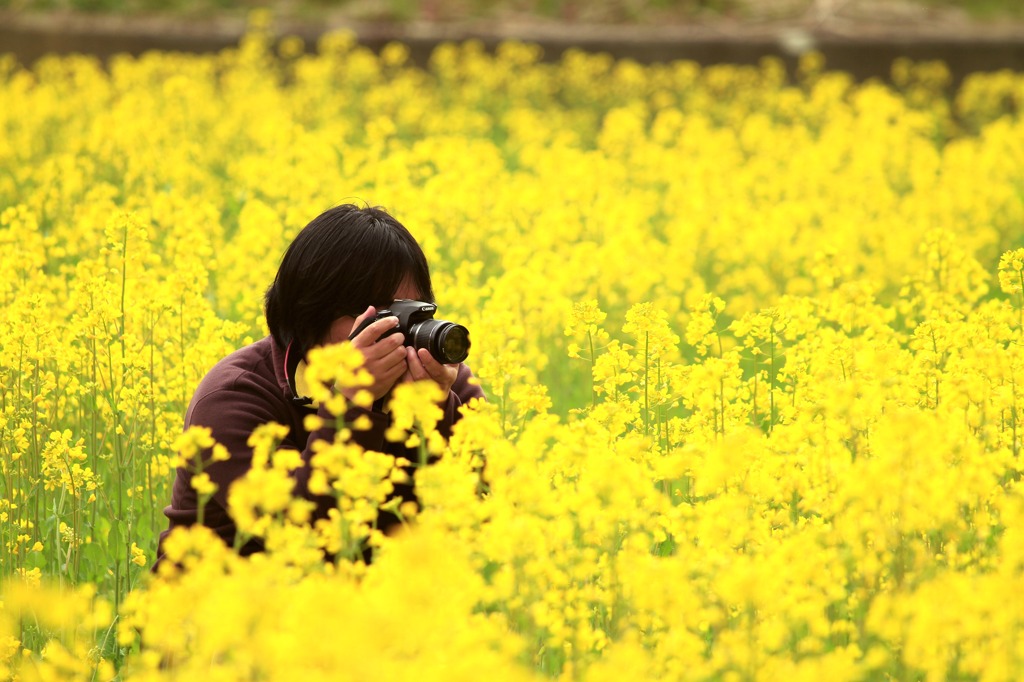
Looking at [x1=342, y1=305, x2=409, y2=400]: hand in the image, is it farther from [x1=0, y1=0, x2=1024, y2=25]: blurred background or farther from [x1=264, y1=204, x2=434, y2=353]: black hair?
[x1=0, y1=0, x2=1024, y2=25]: blurred background

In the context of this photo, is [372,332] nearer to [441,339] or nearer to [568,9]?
[441,339]

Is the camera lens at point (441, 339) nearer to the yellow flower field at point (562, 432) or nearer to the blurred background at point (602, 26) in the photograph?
the yellow flower field at point (562, 432)

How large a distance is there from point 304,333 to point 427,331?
0.41 metres

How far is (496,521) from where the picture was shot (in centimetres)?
256

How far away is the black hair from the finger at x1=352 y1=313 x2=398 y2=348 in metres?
0.24

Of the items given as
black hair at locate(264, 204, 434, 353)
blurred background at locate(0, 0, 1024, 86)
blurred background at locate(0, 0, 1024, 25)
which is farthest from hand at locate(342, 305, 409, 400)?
blurred background at locate(0, 0, 1024, 25)

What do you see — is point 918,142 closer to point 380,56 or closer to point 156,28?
point 380,56

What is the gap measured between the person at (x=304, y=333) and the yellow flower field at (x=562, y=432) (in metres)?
0.14

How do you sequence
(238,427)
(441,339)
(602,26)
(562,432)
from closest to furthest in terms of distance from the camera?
(562,432) < (441,339) < (238,427) < (602,26)

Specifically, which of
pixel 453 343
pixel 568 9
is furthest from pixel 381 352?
pixel 568 9

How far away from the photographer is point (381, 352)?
9.82ft

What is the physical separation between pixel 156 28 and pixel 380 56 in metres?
2.34

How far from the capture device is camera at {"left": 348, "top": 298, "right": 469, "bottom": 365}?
2988mm

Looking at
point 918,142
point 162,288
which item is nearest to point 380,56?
point 918,142
